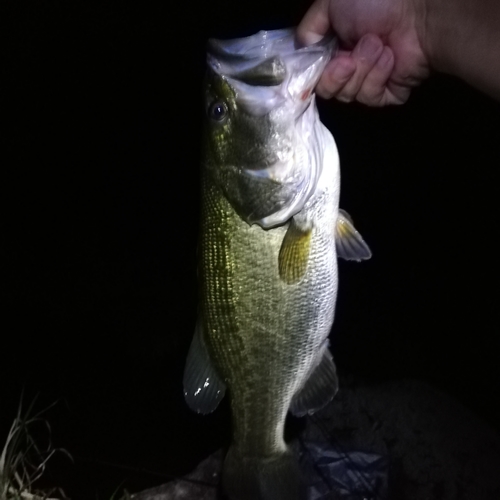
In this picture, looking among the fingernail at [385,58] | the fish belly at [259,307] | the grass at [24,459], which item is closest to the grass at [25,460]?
the grass at [24,459]

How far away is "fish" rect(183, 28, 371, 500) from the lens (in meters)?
1.39

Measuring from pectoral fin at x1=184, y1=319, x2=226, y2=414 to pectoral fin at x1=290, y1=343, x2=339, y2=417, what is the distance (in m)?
0.24

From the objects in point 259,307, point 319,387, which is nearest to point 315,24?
point 259,307

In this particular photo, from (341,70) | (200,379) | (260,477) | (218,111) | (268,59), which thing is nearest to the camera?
(268,59)

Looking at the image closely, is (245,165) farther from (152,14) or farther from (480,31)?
(152,14)

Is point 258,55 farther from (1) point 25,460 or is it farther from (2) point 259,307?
(1) point 25,460

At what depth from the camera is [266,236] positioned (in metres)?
1.54

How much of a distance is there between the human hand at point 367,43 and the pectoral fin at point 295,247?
388 millimetres

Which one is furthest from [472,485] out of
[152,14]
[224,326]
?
[152,14]

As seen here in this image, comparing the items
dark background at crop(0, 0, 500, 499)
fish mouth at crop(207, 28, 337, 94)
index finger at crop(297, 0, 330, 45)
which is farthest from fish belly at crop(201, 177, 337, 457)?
dark background at crop(0, 0, 500, 499)

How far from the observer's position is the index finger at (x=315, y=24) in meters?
1.51

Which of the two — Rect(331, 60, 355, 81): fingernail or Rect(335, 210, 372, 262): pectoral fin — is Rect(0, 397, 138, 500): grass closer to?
Rect(335, 210, 372, 262): pectoral fin

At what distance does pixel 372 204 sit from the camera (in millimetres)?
2664

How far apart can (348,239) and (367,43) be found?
54 cm
